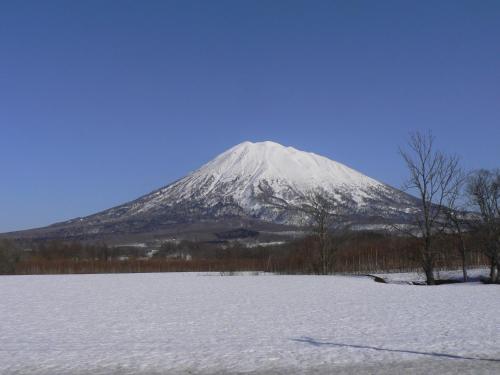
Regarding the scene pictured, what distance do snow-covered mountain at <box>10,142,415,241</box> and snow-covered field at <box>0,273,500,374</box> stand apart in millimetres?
111481

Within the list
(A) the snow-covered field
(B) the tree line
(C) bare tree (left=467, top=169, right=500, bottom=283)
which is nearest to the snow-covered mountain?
(B) the tree line

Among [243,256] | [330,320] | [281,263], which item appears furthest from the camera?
[243,256]

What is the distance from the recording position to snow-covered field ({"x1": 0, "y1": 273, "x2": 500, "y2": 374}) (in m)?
9.85

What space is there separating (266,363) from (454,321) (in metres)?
8.00

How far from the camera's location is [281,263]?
72312 millimetres

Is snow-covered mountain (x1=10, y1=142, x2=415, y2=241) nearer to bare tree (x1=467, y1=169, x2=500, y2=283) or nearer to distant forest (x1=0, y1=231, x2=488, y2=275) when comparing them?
distant forest (x1=0, y1=231, x2=488, y2=275)

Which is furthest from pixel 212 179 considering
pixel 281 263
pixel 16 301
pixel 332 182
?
pixel 16 301

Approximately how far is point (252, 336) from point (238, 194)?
498ft

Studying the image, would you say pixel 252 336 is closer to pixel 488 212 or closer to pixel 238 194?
pixel 488 212

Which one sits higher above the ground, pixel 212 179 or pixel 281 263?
pixel 212 179

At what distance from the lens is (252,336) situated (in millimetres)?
13383

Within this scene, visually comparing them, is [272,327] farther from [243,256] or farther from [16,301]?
[243,256]

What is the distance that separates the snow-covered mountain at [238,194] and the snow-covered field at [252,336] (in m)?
111

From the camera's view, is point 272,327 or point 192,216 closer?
point 272,327
